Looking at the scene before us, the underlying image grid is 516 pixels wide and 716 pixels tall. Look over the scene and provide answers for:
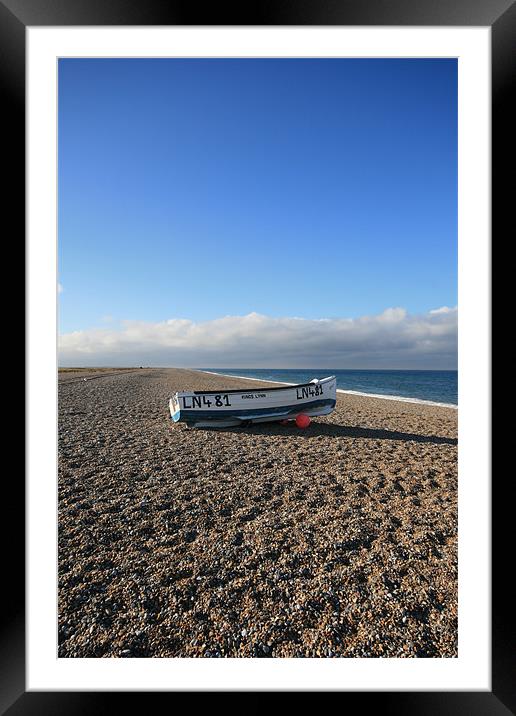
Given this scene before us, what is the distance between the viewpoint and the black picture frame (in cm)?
118

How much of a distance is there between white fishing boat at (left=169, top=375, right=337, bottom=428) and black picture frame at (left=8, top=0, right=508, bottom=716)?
544cm

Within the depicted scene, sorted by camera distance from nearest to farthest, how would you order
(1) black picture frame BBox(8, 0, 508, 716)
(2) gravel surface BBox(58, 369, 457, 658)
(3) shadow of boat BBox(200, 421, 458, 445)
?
(1) black picture frame BBox(8, 0, 508, 716) → (2) gravel surface BBox(58, 369, 457, 658) → (3) shadow of boat BBox(200, 421, 458, 445)

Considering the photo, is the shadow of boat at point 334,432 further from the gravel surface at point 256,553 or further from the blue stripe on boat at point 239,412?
the gravel surface at point 256,553

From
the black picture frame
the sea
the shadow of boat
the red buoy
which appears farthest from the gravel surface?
the sea

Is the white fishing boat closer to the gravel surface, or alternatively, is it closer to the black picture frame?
the gravel surface
